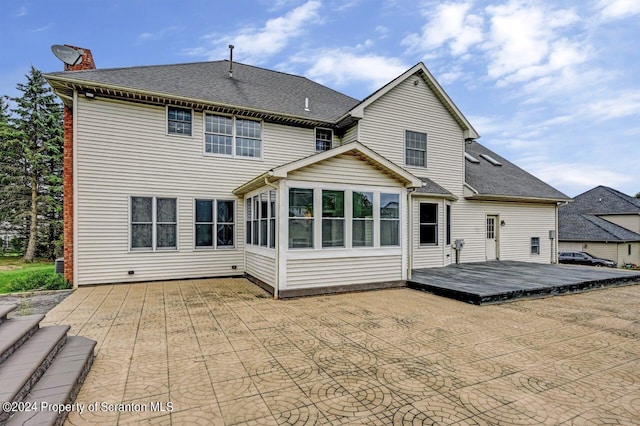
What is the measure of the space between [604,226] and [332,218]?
33632mm

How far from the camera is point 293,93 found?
12.6m

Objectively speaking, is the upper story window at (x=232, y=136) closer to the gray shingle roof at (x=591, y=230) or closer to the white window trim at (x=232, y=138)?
the white window trim at (x=232, y=138)

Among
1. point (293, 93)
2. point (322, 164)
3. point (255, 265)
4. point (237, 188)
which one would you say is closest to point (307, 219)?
point (322, 164)

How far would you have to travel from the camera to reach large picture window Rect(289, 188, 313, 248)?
24.6 ft

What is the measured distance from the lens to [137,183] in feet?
30.1

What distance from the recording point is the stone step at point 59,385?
242 centimetres

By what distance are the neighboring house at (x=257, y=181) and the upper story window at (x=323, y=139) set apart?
0.04 meters

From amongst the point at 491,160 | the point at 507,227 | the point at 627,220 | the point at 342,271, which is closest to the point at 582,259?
the point at 627,220

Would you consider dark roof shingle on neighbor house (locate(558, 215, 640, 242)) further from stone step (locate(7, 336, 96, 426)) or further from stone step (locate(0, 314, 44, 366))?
stone step (locate(0, 314, 44, 366))

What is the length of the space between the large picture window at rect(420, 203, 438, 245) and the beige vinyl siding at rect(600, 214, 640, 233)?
105 ft

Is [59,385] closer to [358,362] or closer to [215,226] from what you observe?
[358,362]

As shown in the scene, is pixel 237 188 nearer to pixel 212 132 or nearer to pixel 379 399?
pixel 212 132

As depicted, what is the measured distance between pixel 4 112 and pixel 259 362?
2918 centimetres

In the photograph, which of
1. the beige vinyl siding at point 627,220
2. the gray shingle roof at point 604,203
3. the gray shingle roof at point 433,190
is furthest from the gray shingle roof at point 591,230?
the gray shingle roof at point 433,190
